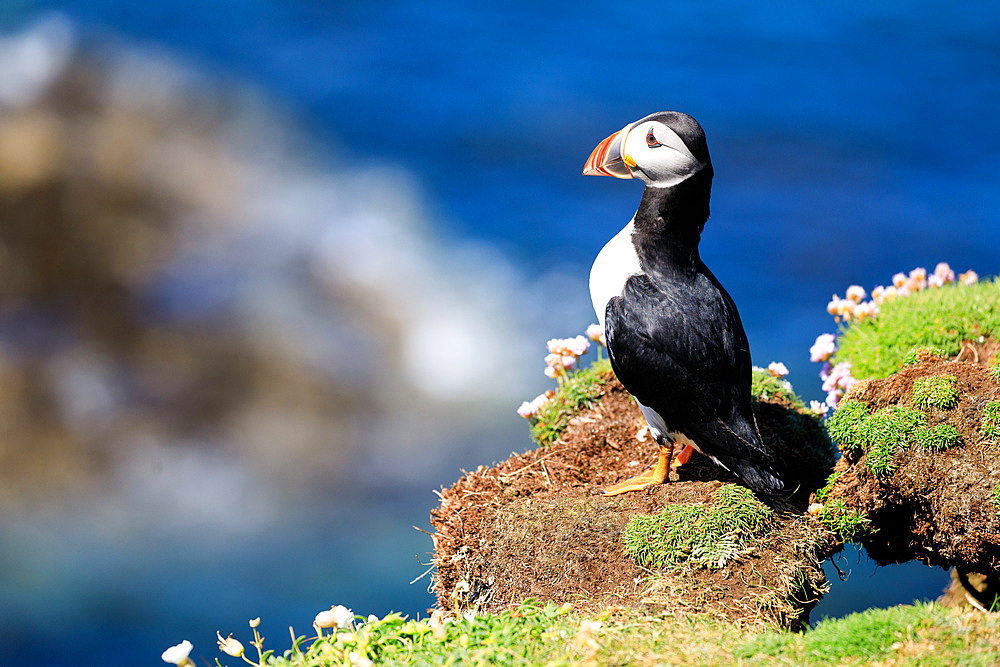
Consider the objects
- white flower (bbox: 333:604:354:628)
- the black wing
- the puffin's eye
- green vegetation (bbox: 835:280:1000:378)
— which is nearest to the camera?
white flower (bbox: 333:604:354:628)

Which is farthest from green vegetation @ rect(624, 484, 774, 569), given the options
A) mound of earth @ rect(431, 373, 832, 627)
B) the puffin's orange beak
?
the puffin's orange beak

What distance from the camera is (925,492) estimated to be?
16.7 ft

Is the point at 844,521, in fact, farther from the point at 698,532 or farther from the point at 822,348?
the point at 822,348

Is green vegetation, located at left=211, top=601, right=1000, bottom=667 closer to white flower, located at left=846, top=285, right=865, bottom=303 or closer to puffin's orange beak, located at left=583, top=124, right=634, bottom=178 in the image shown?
puffin's orange beak, located at left=583, top=124, right=634, bottom=178

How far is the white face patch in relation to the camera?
4.78 metres

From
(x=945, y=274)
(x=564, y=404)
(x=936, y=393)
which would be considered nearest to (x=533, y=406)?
(x=564, y=404)

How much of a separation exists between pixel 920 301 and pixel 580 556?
195 inches

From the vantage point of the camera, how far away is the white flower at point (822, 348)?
7.76m

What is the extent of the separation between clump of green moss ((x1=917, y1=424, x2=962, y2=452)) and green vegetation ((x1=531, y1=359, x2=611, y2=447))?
2496mm

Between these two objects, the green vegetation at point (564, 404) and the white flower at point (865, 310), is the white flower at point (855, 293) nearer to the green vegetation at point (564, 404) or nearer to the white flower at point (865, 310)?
the white flower at point (865, 310)

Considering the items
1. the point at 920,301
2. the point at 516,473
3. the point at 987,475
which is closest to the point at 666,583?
the point at 516,473

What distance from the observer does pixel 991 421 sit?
527 centimetres

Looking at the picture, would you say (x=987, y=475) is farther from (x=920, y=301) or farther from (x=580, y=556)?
(x=920, y=301)

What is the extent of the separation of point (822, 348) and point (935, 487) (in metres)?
2.87
